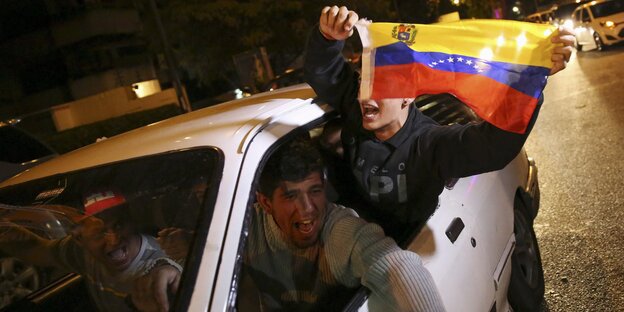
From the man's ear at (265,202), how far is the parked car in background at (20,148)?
3543 mm

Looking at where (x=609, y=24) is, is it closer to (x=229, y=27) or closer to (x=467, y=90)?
(x=229, y=27)

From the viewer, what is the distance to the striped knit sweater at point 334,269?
167cm

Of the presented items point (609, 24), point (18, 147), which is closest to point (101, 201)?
point (18, 147)

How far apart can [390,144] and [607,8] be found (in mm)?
16702

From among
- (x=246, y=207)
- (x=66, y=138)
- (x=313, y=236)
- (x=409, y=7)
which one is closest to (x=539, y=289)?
(x=313, y=236)

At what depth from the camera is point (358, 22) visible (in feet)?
6.84

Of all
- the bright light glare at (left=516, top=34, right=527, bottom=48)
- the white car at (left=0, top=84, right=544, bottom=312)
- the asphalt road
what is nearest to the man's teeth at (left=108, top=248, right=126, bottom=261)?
the white car at (left=0, top=84, right=544, bottom=312)

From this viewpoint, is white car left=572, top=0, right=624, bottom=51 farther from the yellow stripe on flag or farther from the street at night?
the yellow stripe on flag

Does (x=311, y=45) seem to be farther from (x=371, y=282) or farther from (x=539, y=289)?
(x=539, y=289)

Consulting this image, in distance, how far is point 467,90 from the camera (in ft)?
6.28

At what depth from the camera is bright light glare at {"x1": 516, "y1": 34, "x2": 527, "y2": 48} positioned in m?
1.84

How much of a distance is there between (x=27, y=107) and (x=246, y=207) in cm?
3033

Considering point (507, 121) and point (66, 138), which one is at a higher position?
point (507, 121)

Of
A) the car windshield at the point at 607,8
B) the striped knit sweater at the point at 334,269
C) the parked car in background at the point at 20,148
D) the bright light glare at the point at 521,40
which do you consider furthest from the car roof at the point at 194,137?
the car windshield at the point at 607,8
